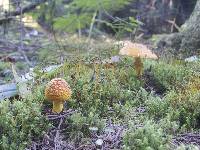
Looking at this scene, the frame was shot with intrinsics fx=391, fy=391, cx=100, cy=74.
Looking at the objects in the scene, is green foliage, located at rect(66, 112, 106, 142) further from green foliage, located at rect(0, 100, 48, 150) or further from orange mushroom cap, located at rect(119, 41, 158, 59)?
orange mushroom cap, located at rect(119, 41, 158, 59)

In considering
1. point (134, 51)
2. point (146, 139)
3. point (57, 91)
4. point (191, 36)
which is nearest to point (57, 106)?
point (57, 91)

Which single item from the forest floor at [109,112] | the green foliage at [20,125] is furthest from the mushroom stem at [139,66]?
the green foliage at [20,125]

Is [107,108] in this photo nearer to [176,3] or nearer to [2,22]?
[2,22]

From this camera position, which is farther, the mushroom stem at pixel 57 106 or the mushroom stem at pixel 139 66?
the mushroom stem at pixel 139 66

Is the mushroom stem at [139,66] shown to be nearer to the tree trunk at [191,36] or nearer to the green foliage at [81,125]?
the green foliage at [81,125]

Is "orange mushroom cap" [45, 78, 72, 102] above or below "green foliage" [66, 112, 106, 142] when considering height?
above

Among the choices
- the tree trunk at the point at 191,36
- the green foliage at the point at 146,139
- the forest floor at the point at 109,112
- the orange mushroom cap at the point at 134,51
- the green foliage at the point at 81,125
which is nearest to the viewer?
the green foliage at the point at 146,139

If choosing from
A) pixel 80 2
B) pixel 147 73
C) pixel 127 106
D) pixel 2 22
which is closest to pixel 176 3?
pixel 80 2

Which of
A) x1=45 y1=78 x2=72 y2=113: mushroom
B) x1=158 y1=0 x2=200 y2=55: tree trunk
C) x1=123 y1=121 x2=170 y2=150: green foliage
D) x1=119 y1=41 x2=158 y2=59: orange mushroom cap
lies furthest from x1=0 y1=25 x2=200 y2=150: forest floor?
x1=158 y1=0 x2=200 y2=55: tree trunk
